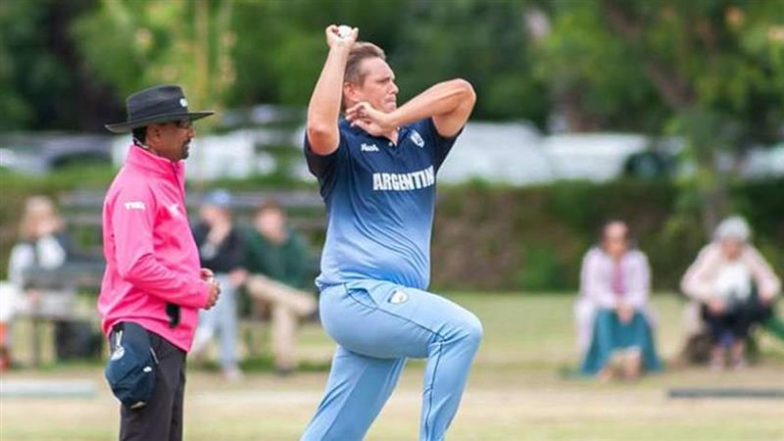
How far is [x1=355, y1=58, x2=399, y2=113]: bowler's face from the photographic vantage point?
8.58 m

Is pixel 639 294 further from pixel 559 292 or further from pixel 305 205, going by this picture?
pixel 559 292

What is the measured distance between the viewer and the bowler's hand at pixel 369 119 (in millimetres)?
8375

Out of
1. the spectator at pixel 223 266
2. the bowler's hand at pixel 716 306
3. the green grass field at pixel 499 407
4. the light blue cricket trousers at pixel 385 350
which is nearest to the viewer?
the light blue cricket trousers at pixel 385 350

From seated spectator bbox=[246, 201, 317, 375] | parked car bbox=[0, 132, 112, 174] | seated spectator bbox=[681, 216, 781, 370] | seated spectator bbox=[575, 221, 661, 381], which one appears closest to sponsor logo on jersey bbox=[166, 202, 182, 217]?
seated spectator bbox=[246, 201, 317, 375]

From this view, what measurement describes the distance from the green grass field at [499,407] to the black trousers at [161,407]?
5.07 meters

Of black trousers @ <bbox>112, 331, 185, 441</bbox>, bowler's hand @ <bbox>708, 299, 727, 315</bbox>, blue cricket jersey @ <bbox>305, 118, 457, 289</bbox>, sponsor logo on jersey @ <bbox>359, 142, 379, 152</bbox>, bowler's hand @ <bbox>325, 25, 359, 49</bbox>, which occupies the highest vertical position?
bowler's hand @ <bbox>325, 25, 359, 49</bbox>

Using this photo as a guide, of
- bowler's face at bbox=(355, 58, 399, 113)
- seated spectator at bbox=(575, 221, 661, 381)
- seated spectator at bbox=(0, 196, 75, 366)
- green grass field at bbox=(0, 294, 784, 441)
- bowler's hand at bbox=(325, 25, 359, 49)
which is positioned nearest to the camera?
bowler's hand at bbox=(325, 25, 359, 49)

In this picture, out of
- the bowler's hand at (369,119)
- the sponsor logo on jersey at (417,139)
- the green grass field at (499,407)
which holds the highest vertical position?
the bowler's hand at (369,119)

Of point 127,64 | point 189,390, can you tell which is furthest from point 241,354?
point 127,64

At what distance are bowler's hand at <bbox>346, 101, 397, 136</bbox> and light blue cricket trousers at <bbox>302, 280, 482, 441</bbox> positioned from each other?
1.91 ft

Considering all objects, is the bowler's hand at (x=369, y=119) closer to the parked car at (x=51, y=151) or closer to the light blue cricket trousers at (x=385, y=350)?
the light blue cricket trousers at (x=385, y=350)

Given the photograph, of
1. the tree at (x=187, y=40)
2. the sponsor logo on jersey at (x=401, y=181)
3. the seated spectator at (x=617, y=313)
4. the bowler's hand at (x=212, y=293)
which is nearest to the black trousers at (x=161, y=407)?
the bowler's hand at (x=212, y=293)

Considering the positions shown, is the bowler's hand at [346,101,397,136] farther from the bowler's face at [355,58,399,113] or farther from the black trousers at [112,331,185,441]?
the black trousers at [112,331,185,441]

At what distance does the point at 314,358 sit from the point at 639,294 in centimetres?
369
